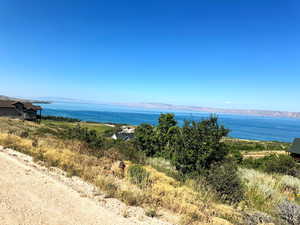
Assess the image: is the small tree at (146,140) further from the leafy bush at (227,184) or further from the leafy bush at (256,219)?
the leafy bush at (256,219)

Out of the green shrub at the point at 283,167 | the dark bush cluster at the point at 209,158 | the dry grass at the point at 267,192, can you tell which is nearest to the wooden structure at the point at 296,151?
the green shrub at the point at 283,167

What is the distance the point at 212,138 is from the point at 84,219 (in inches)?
240

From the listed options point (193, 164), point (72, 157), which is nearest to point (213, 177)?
point (193, 164)

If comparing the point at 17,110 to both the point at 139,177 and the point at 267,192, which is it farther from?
the point at 267,192

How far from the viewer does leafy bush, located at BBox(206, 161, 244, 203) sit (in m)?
5.72

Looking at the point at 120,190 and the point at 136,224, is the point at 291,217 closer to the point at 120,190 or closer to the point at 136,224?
the point at 136,224

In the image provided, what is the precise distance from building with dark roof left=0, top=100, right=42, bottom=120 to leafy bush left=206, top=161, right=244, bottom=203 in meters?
50.3

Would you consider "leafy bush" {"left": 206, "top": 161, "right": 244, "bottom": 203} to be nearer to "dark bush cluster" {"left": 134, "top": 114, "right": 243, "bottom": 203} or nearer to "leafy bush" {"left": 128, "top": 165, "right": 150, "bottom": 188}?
"dark bush cluster" {"left": 134, "top": 114, "right": 243, "bottom": 203}

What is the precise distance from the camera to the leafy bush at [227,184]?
225 inches

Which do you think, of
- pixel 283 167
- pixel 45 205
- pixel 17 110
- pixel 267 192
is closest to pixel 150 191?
pixel 45 205

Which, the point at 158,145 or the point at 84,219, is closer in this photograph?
the point at 84,219

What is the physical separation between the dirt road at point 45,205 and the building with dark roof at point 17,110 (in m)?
47.1

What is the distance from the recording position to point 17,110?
4297 cm

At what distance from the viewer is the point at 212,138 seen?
7789 mm
